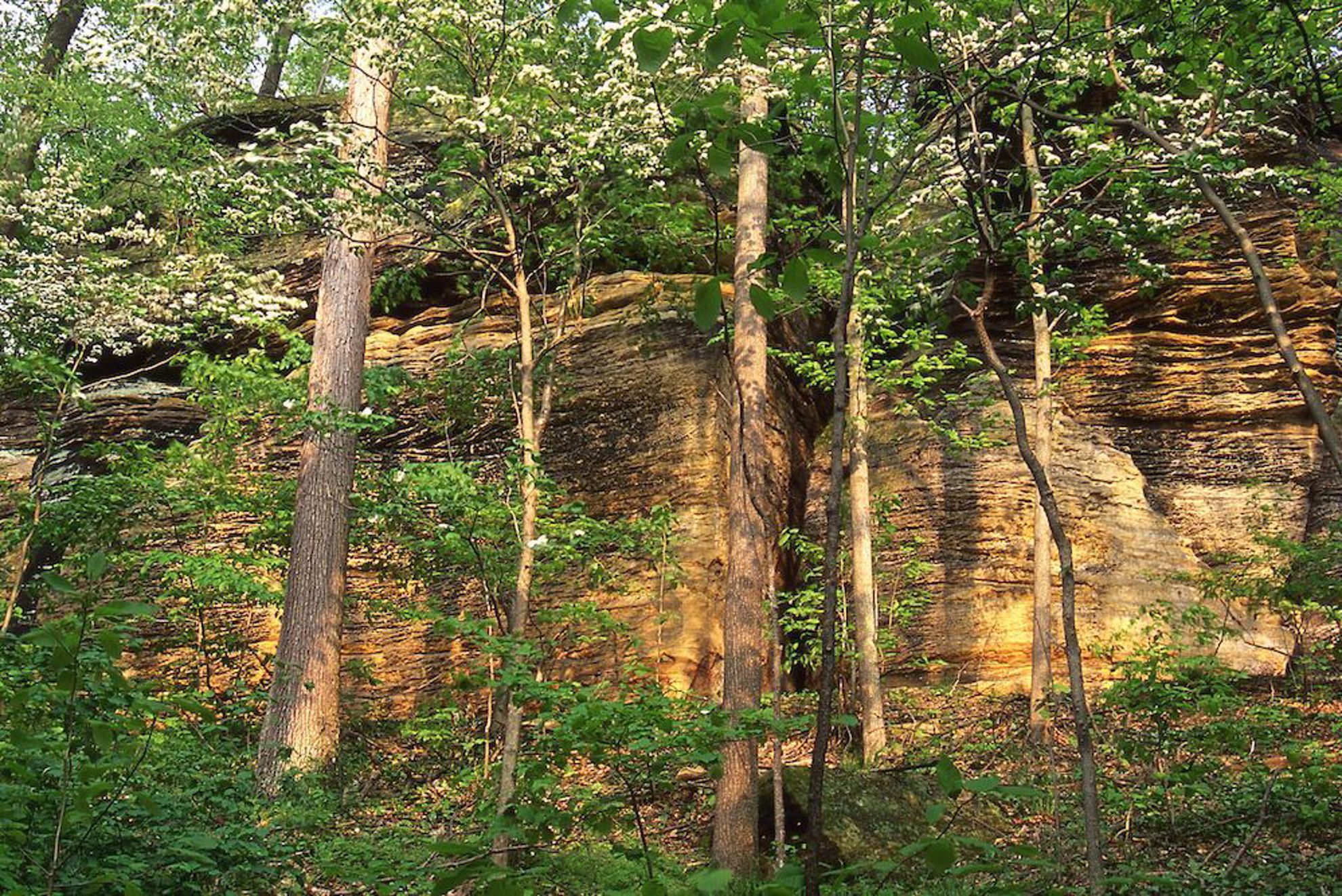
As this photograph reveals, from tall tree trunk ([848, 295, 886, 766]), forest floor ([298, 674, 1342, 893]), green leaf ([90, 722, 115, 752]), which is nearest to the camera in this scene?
green leaf ([90, 722, 115, 752])

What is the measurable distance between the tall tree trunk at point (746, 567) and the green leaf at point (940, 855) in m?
4.78

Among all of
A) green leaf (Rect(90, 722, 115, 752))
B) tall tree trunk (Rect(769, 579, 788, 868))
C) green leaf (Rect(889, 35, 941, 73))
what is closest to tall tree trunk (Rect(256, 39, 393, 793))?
tall tree trunk (Rect(769, 579, 788, 868))

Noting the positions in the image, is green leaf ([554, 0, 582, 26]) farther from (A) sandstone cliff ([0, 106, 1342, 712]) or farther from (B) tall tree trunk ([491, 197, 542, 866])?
(A) sandstone cliff ([0, 106, 1342, 712])

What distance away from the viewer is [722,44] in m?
1.63

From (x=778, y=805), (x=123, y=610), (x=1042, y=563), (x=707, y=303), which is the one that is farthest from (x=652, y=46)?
(x=1042, y=563)

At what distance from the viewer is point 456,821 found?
7.52 m

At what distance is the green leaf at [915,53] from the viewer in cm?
166

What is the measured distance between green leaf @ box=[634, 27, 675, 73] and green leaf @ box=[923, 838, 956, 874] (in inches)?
53.3

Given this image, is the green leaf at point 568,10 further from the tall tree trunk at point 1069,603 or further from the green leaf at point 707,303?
the tall tree trunk at point 1069,603

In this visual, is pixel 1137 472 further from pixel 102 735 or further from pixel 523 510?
pixel 102 735

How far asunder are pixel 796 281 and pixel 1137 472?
13.4m

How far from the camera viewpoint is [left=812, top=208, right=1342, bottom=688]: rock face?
12203 millimetres

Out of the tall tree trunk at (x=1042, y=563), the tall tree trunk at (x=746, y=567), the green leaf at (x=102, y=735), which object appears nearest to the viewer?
the green leaf at (x=102, y=735)

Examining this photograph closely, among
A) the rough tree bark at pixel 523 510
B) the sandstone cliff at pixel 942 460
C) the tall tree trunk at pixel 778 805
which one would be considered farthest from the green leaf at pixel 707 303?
the sandstone cliff at pixel 942 460
